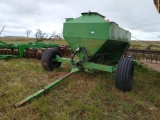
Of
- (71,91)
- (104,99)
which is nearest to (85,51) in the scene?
(71,91)

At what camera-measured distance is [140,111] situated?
11.4ft

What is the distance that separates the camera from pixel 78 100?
3689 millimetres

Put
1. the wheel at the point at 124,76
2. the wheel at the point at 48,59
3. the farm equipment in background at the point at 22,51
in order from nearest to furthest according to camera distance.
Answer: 1. the wheel at the point at 124,76
2. the wheel at the point at 48,59
3. the farm equipment in background at the point at 22,51

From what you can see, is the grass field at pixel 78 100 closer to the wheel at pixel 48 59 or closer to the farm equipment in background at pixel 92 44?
the farm equipment in background at pixel 92 44

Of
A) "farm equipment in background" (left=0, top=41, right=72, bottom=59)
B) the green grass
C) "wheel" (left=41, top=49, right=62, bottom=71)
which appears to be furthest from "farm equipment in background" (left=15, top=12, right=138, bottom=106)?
"farm equipment in background" (left=0, top=41, right=72, bottom=59)

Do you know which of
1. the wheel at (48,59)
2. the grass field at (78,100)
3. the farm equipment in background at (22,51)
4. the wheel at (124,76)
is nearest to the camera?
the grass field at (78,100)

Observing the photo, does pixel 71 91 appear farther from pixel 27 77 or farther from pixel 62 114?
pixel 27 77

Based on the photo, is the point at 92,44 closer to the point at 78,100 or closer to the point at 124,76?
the point at 124,76

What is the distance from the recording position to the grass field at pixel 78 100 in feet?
10.2

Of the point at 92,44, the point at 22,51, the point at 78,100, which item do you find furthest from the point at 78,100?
the point at 22,51

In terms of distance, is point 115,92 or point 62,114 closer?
point 62,114

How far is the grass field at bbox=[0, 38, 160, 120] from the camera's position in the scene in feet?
10.2

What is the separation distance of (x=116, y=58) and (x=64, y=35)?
8.48ft

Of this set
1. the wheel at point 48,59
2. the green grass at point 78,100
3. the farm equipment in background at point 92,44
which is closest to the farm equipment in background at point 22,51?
the wheel at point 48,59
